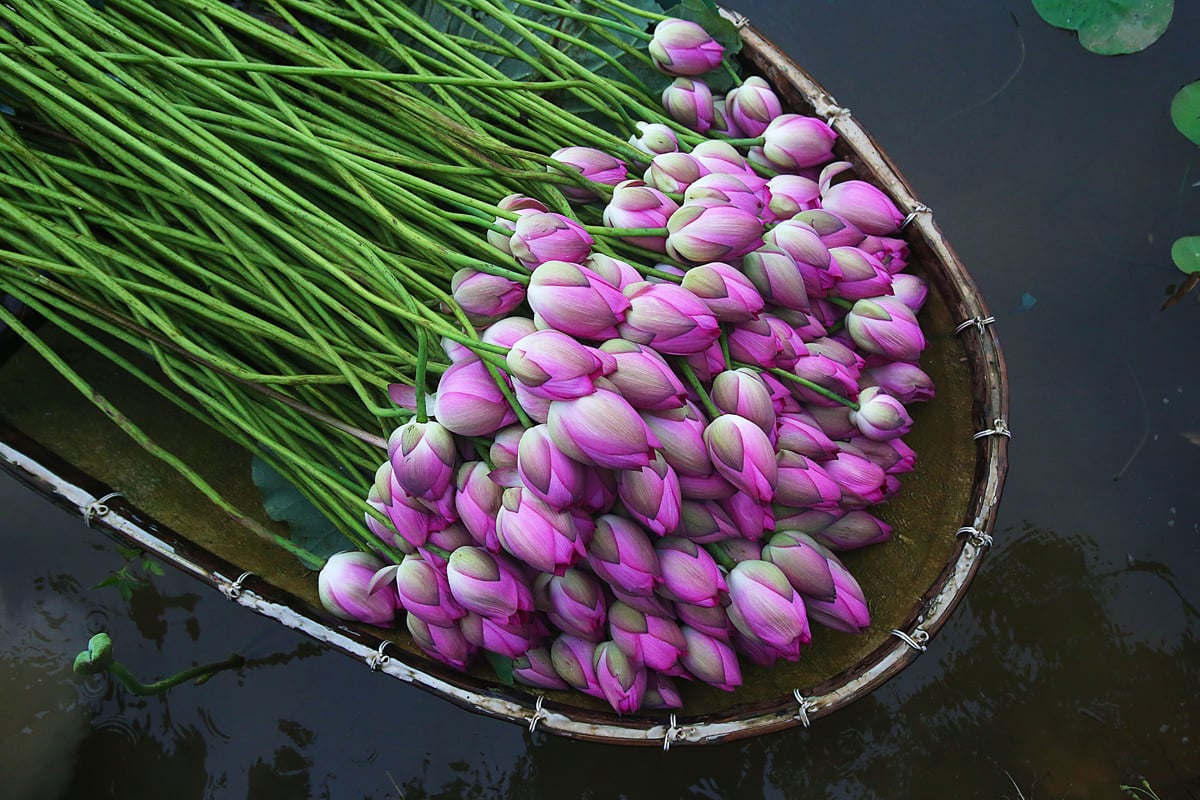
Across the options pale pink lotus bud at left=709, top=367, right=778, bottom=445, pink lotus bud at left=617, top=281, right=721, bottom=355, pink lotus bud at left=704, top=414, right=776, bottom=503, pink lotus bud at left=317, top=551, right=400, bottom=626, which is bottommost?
pink lotus bud at left=317, top=551, right=400, bottom=626

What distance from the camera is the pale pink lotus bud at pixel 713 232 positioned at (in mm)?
512

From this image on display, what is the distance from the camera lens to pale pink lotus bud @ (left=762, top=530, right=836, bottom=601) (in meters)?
0.54

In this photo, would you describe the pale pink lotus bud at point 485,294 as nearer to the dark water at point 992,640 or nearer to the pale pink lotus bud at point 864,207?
the pale pink lotus bud at point 864,207

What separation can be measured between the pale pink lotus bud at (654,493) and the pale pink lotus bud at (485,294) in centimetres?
13

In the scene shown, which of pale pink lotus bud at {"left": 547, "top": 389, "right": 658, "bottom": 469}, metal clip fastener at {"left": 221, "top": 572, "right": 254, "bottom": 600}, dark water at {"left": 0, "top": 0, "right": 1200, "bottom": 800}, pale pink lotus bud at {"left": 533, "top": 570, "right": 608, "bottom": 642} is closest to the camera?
pale pink lotus bud at {"left": 547, "top": 389, "right": 658, "bottom": 469}

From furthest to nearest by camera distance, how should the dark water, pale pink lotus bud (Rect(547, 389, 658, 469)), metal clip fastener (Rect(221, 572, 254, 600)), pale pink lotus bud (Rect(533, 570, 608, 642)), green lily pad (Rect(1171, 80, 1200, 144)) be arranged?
green lily pad (Rect(1171, 80, 1200, 144))
the dark water
metal clip fastener (Rect(221, 572, 254, 600))
pale pink lotus bud (Rect(533, 570, 608, 642))
pale pink lotus bud (Rect(547, 389, 658, 469))

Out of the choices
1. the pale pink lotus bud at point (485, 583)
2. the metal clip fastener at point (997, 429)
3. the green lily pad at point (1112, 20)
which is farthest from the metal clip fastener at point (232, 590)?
the green lily pad at point (1112, 20)

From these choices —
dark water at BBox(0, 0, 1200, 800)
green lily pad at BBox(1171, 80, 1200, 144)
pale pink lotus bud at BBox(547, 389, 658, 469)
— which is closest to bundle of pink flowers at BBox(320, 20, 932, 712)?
pale pink lotus bud at BBox(547, 389, 658, 469)

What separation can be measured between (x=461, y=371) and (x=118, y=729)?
0.57 m

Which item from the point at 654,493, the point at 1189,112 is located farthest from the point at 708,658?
the point at 1189,112

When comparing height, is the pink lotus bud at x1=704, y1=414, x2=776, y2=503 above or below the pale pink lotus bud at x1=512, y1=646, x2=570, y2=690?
above

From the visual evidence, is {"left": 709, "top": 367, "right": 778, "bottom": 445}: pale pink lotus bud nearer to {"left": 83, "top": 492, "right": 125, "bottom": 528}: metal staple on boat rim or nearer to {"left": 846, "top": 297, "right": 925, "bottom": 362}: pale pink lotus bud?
{"left": 846, "top": 297, "right": 925, "bottom": 362}: pale pink lotus bud

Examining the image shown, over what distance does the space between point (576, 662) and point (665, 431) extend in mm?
205

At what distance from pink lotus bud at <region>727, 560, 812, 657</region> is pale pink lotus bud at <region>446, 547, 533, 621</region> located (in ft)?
0.47
